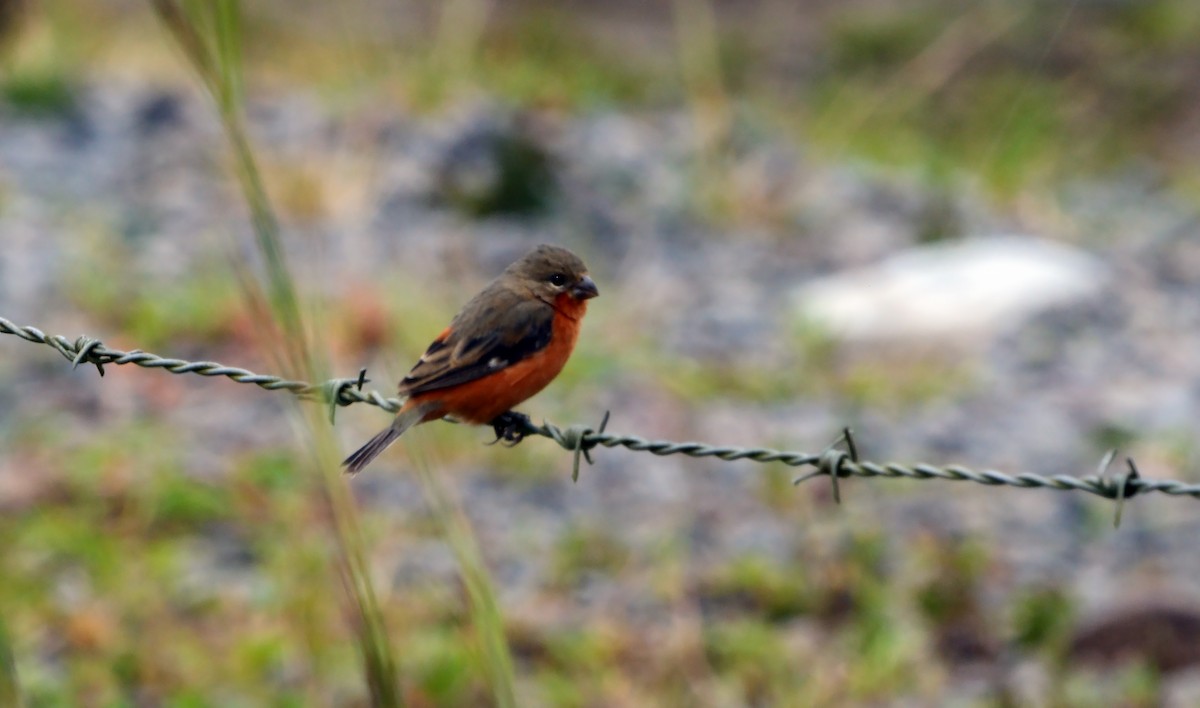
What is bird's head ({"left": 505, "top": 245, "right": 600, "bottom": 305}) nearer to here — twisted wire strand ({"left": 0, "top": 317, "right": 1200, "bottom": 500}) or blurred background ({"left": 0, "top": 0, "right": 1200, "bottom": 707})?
twisted wire strand ({"left": 0, "top": 317, "right": 1200, "bottom": 500})

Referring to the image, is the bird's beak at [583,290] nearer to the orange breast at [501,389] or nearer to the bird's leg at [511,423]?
the orange breast at [501,389]

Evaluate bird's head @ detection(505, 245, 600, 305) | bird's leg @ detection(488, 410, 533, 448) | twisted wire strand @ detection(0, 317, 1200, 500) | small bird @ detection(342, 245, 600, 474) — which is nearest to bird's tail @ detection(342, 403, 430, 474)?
small bird @ detection(342, 245, 600, 474)

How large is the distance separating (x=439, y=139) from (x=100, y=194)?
2.30m

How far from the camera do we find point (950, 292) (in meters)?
8.50

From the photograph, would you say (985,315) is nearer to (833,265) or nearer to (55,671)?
(833,265)

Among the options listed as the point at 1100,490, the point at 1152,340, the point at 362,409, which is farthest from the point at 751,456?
the point at 1152,340

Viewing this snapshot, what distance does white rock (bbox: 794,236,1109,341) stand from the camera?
830 centimetres

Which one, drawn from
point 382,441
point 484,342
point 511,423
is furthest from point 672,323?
point 382,441

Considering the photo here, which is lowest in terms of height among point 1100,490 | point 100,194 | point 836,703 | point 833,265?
point 1100,490

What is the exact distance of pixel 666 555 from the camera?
5605 mm

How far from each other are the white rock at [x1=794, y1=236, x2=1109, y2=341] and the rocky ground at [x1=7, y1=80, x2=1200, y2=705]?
29mm

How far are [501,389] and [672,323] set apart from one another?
4.81 meters

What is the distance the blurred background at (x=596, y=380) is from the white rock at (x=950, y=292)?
30 mm

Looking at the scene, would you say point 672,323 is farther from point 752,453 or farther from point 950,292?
point 752,453
